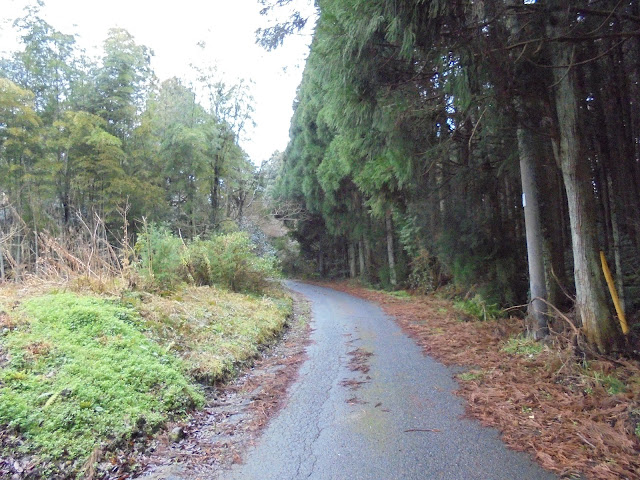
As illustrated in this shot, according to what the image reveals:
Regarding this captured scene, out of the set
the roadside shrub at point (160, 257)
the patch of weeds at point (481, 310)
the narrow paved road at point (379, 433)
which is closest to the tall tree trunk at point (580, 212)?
the narrow paved road at point (379, 433)

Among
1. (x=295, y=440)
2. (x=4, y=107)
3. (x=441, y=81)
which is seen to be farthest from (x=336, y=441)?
(x=4, y=107)

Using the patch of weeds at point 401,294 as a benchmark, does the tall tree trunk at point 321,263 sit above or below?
above

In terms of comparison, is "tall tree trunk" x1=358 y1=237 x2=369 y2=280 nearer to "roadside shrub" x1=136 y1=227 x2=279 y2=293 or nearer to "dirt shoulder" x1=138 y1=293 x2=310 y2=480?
"roadside shrub" x1=136 y1=227 x2=279 y2=293

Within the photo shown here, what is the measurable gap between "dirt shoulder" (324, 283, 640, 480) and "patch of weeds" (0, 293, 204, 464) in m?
3.35

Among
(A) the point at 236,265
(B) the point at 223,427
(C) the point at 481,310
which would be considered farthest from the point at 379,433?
(A) the point at 236,265

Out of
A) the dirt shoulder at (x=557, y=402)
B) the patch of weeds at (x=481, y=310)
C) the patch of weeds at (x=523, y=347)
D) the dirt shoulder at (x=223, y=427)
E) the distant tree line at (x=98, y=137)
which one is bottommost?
the dirt shoulder at (x=223, y=427)

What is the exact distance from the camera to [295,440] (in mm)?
3969

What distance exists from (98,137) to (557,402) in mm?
15997

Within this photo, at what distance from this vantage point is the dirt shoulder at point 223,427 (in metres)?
3.58

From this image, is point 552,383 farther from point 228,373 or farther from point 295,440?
point 228,373

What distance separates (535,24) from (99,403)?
6.75 m

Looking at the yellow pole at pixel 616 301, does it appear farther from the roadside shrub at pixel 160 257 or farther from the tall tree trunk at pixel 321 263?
the tall tree trunk at pixel 321 263

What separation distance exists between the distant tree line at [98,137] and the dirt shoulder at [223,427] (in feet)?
29.6

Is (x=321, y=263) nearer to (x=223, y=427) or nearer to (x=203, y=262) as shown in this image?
(x=203, y=262)
